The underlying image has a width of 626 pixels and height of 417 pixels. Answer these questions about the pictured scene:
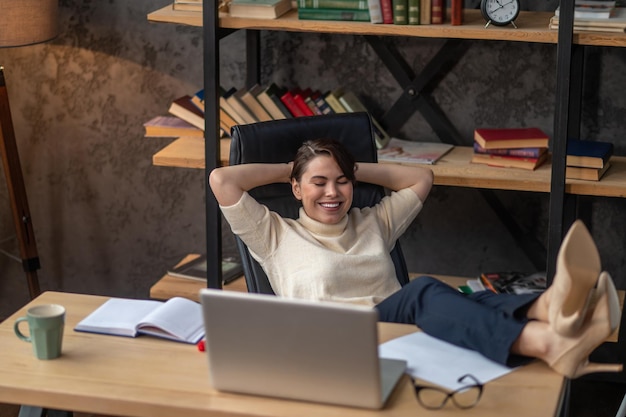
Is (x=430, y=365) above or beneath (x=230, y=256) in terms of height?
above

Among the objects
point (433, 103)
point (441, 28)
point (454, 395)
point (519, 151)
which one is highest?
point (441, 28)

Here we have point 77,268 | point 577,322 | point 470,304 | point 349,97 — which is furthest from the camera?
point 77,268

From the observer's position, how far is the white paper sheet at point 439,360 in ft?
6.60

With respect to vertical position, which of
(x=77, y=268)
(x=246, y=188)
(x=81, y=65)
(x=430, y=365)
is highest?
(x=81, y=65)

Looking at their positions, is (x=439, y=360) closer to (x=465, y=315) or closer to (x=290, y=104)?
(x=465, y=315)

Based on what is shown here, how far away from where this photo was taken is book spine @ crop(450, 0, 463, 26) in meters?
3.16

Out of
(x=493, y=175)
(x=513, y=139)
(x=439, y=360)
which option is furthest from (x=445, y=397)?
(x=513, y=139)

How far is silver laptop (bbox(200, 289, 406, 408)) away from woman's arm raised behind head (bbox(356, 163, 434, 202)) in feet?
3.68

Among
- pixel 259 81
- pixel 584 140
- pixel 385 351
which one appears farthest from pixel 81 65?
pixel 385 351

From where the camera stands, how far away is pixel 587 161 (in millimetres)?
3201

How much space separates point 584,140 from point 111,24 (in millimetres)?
1741

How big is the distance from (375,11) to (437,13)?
189mm

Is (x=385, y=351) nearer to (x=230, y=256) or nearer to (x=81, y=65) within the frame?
(x=230, y=256)

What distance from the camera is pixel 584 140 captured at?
11.3 ft
